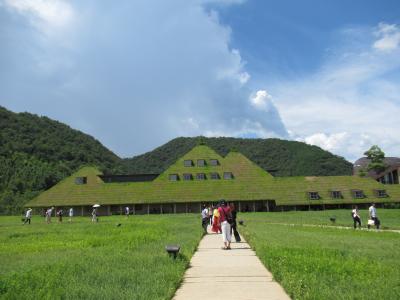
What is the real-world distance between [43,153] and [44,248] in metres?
94.7

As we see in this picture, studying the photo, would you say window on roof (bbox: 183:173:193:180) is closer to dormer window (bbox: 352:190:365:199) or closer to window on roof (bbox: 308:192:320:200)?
window on roof (bbox: 308:192:320:200)

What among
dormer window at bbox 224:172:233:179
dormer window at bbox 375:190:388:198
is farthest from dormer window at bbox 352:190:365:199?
dormer window at bbox 224:172:233:179

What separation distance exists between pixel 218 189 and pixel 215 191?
74 cm

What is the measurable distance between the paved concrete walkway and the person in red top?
2.08 m

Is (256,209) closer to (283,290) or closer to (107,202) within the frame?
(107,202)

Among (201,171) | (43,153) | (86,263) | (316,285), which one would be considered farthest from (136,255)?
(43,153)

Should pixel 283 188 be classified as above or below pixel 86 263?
above

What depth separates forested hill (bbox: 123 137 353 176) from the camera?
130 metres

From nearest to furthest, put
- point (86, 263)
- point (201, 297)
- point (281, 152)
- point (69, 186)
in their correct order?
point (201, 297) < point (86, 263) < point (69, 186) < point (281, 152)

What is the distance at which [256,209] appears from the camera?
228 ft

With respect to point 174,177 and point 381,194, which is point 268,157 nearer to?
point 381,194

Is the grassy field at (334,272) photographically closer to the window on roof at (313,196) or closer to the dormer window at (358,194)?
the window on roof at (313,196)

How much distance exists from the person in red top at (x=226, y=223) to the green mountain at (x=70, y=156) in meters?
61.5

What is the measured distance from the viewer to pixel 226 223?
60.6ft
